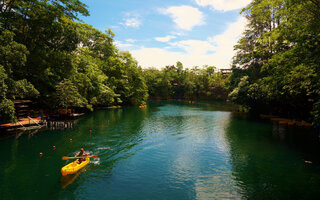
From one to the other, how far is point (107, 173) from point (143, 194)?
439cm

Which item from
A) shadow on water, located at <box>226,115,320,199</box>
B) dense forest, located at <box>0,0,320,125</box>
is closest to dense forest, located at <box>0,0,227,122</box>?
dense forest, located at <box>0,0,320,125</box>

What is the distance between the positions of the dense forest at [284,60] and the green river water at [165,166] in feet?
17.0

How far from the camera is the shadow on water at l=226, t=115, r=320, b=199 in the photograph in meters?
13.1

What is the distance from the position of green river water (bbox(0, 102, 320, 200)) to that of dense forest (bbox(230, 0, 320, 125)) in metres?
5.18

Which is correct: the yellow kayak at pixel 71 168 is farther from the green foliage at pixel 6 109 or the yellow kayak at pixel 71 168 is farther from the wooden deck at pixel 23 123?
the wooden deck at pixel 23 123

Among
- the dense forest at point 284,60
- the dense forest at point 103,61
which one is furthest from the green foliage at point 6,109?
the dense forest at point 284,60

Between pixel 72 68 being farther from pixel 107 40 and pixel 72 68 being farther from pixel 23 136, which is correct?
pixel 107 40

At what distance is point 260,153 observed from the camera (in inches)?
813

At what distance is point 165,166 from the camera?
17.4 m

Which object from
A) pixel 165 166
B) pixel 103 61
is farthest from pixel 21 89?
pixel 103 61

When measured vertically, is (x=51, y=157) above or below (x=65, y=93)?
below

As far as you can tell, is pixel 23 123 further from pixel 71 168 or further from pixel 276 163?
pixel 276 163

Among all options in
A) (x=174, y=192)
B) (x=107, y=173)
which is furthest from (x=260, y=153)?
(x=107, y=173)

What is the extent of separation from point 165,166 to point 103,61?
5860cm
